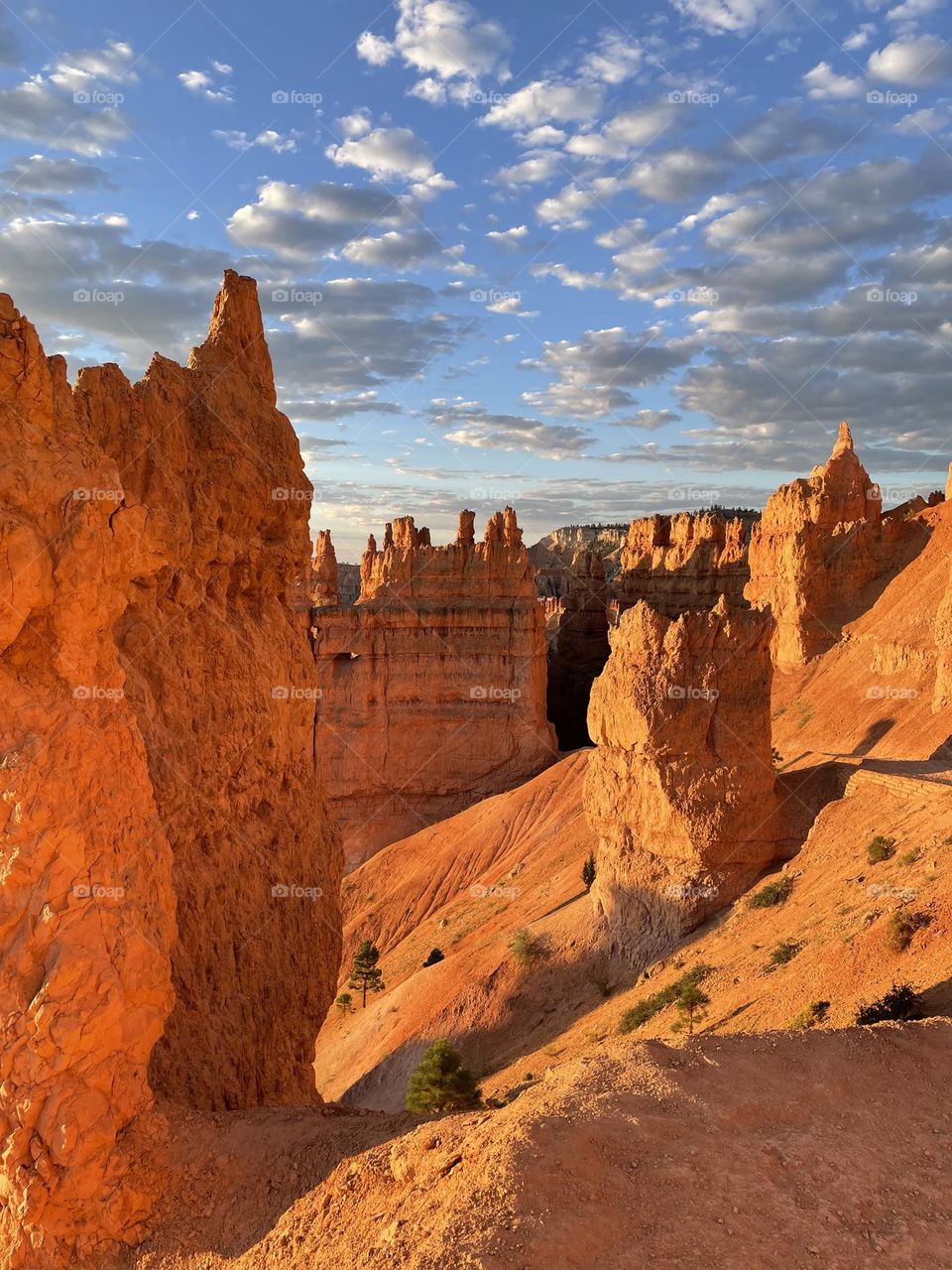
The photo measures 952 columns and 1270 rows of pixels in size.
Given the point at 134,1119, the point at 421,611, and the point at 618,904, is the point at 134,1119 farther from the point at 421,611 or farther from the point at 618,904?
the point at 421,611

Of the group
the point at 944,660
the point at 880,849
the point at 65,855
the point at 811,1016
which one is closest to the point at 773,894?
the point at 880,849

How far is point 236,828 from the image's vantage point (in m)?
11.9

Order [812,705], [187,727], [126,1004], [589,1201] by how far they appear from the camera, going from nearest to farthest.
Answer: [589,1201], [126,1004], [187,727], [812,705]

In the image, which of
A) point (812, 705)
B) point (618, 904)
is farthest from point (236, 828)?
point (812, 705)

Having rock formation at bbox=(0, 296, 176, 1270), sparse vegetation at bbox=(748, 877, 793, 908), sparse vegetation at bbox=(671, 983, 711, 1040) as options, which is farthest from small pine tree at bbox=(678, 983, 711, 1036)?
rock formation at bbox=(0, 296, 176, 1270)

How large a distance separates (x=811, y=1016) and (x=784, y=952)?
3.58 m

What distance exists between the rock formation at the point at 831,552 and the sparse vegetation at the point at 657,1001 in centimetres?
3353

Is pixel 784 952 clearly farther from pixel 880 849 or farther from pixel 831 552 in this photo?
pixel 831 552

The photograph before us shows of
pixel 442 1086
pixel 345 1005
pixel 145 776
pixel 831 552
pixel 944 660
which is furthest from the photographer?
pixel 831 552

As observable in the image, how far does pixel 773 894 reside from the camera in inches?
805

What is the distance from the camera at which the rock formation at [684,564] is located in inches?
2576

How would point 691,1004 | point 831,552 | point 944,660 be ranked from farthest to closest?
1. point 831,552
2. point 944,660
3. point 691,1004

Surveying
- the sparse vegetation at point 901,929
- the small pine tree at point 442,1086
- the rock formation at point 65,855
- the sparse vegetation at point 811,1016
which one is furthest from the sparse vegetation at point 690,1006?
the rock formation at point 65,855

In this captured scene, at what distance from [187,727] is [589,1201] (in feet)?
23.1
